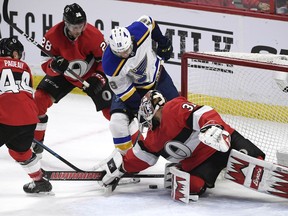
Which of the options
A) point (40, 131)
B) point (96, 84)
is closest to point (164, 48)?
point (96, 84)

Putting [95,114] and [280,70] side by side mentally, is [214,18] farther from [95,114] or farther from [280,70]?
[280,70]

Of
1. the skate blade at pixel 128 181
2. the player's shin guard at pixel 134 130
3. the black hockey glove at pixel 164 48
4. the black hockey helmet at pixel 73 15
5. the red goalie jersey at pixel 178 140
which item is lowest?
the skate blade at pixel 128 181

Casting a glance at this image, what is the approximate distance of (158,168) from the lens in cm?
571

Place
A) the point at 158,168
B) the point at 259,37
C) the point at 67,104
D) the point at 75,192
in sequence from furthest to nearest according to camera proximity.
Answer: the point at 67,104 < the point at 259,37 < the point at 158,168 < the point at 75,192

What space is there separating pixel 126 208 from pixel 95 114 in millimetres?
2124

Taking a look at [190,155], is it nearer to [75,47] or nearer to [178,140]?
[178,140]

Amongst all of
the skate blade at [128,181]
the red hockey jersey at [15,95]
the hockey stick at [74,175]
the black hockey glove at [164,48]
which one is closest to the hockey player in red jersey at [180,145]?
the hockey stick at [74,175]

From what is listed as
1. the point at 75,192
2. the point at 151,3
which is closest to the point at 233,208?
the point at 75,192

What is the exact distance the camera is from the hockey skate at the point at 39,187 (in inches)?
203

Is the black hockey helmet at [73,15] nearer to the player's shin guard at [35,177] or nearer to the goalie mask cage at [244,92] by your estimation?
the goalie mask cage at [244,92]

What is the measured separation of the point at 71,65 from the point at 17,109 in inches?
33.5

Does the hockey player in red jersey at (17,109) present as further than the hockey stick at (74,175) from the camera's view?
No

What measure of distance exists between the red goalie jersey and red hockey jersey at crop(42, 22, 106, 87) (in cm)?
91

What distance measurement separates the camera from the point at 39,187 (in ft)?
16.9
